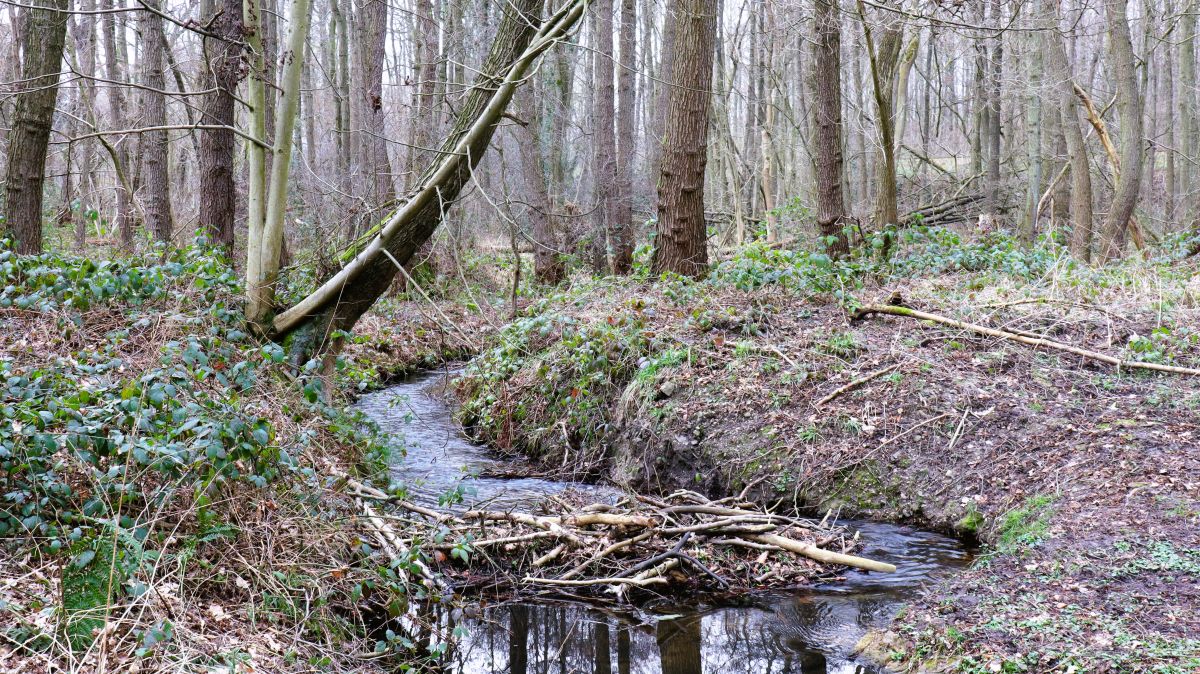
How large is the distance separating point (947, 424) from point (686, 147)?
16.4 ft

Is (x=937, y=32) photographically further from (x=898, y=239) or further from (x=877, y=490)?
(x=877, y=490)

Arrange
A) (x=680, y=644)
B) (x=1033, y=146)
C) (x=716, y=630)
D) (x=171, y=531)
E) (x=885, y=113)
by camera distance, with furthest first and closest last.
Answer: (x=1033, y=146) → (x=885, y=113) → (x=716, y=630) → (x=680, y=644) → (x=171, y=531)

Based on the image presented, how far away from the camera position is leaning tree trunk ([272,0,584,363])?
679cm

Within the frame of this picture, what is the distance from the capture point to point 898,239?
1148 centimetres

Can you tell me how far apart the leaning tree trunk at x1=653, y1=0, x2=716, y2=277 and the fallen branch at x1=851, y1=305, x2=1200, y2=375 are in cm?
251

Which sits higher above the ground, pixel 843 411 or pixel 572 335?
pixel 572 335

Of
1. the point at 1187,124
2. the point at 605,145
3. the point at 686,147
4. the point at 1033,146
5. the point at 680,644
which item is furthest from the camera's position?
the point at 1187,124

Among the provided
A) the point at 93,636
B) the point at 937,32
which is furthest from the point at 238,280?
the point at 937,32

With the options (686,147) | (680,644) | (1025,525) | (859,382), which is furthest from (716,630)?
(686,147)

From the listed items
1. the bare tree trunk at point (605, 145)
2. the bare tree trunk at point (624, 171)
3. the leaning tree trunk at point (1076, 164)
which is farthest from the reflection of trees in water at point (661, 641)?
the leaning tree trunk at point (1076, 164)

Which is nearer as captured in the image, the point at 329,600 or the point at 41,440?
the point at 41,440

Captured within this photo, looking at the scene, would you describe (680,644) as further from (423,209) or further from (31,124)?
(31,124)

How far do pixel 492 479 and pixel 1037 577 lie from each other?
15.4 ft

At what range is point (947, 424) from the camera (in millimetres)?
7090
